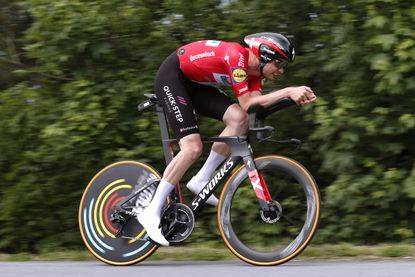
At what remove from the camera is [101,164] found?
911 centimetres

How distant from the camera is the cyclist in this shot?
A: 19.8 feet

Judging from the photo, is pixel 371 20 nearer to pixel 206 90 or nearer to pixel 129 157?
Answer: pixel 206 90

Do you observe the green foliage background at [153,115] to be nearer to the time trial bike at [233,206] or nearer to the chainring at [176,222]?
the time trial bike at [233,206]

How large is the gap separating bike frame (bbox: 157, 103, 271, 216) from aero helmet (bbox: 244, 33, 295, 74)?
2.12 ft

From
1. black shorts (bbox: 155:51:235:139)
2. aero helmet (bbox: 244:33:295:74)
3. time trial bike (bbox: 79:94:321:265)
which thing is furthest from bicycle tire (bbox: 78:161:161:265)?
aero helmet (bbox: 244:33:295:74)

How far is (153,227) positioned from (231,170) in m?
0.75

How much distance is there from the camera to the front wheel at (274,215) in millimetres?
5914

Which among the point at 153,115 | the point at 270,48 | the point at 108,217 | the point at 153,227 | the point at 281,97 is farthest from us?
the point at 153,115

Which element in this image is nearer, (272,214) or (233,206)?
(272,214)

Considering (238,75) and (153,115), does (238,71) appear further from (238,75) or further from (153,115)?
(153,115)

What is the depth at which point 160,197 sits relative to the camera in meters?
6.31

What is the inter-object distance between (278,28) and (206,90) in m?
2.33

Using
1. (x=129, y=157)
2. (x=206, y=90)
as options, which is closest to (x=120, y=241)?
(x=206, y=90)

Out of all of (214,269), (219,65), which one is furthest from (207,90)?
(214,269)
